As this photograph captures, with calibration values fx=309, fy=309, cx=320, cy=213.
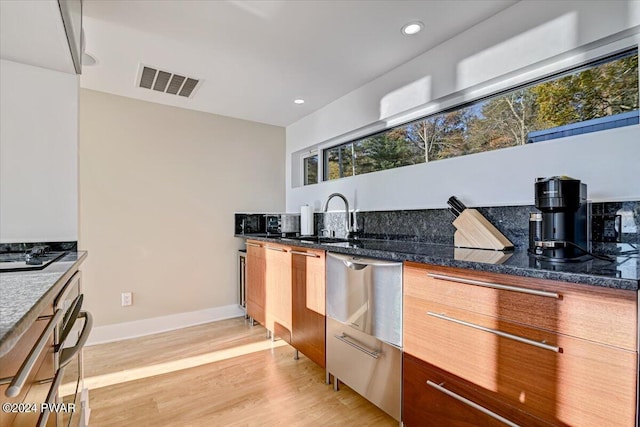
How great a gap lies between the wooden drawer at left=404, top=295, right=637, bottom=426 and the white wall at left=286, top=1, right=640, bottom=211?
2.81ft

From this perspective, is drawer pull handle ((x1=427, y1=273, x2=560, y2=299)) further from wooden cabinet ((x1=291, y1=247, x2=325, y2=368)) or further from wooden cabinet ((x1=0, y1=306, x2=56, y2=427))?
wooden cabinet ((x1=0, y1=306, x2=56, y2=427))

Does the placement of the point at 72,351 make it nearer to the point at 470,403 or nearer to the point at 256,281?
the point at 470,403

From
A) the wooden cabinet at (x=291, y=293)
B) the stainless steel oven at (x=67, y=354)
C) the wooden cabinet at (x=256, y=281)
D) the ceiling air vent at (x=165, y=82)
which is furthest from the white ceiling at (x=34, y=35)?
the wooden cabinet at (x=256, y=281)

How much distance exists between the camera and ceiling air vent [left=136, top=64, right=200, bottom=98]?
8.23 feet

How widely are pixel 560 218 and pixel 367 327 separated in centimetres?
103

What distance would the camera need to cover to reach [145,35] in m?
2.01

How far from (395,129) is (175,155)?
2.24 metres

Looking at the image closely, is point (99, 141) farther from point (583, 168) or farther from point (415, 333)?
point (583, 168)

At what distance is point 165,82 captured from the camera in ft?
8.82

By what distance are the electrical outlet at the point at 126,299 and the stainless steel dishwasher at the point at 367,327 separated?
2.10 metres

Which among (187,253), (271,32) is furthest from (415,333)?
(187,253)

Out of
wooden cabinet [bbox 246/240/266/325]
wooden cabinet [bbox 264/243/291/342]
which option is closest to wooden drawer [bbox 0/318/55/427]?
wooden cabinet [bbox 264/243/291/342]

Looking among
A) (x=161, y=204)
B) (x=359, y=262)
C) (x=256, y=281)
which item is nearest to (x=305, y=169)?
(x=256, y=281)

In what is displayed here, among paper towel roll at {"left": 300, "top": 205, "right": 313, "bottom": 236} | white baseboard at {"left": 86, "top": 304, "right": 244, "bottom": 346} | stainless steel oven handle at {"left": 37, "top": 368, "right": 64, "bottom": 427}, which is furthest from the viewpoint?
paper towel roll at {"left": 300, "top": 205, "right": 313, "bottom": 236}
